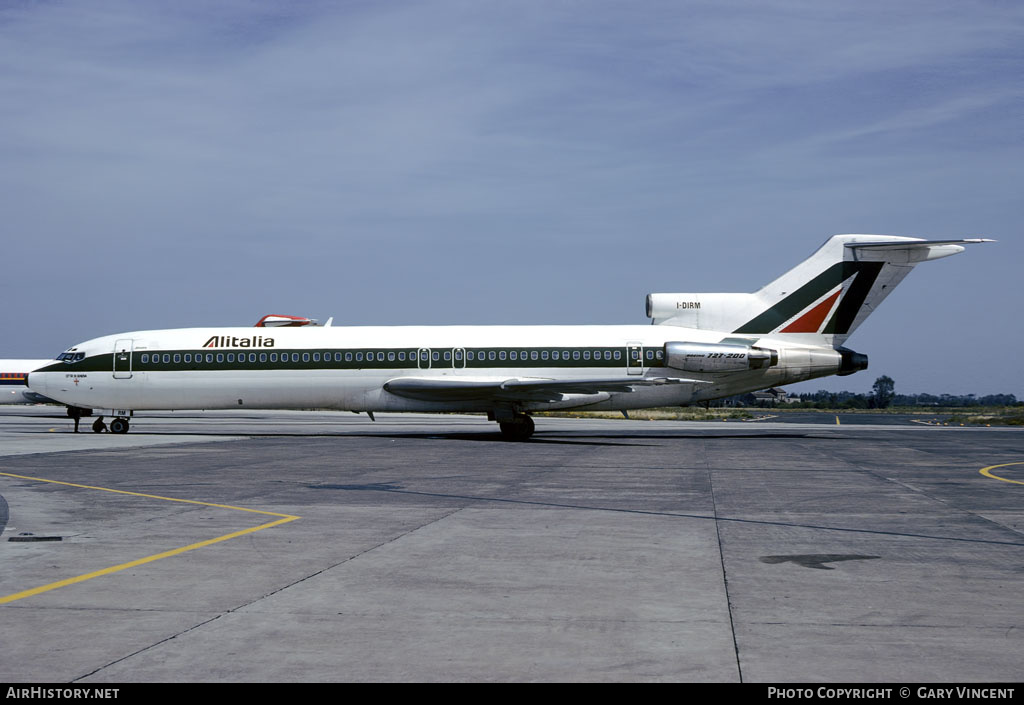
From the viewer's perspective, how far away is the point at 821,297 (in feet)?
108

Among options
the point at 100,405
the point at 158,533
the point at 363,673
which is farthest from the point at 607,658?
the point at 100,405

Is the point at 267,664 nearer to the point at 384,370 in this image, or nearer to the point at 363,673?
the point at 363,673

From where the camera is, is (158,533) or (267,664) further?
(158,533)

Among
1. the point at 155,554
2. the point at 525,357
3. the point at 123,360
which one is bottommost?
the point at 155,554

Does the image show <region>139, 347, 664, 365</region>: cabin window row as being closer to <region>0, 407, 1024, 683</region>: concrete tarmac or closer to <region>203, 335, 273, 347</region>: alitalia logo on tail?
<region>203, 335, 273, 347</region>: alitalia logo on tail

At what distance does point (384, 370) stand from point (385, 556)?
23.3 meters

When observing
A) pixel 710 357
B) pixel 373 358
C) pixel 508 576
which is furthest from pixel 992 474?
pixel 373 358

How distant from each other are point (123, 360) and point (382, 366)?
9.18 m

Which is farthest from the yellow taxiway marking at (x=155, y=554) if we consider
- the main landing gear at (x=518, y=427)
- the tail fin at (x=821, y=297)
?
the tail fin at (x=821, y=297)

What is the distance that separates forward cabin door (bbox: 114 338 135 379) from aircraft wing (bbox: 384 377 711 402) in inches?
359

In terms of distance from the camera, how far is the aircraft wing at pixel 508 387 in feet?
99.8

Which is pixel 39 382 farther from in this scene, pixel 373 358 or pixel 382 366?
pixel 382 366

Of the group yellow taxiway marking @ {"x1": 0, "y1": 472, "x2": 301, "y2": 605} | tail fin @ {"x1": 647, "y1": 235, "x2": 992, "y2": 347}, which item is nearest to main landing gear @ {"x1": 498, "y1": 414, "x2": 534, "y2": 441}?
tail fin @ {"x1": 647, "y1": 235, "x2": 992, "y2": 347}

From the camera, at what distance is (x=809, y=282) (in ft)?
108
